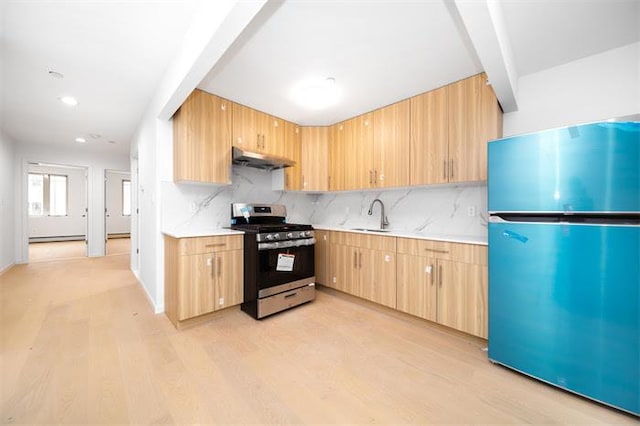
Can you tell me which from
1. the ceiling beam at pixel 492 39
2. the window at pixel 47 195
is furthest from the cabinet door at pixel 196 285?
the window at pixel 47 195

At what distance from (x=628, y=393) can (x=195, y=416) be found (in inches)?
97.7

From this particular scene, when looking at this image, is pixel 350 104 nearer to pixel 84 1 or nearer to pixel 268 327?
pixel 84 1

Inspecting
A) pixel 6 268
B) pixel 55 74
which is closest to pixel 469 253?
pixel 55 74

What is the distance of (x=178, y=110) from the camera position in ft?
8.82

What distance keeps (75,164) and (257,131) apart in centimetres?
527

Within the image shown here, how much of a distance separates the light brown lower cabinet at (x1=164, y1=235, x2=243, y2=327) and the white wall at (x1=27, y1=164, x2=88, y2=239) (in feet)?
26.7

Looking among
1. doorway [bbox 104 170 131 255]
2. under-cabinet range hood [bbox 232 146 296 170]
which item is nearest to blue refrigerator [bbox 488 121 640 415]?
under-cabinet range hood [bbox 232 146 296 170]

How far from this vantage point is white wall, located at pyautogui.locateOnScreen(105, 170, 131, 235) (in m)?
8.82

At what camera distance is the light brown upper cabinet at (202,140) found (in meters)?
2.69

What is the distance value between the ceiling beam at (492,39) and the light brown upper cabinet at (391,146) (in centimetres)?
94

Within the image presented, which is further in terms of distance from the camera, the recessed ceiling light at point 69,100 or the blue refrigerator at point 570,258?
the recessed ceiling light at point 69,100

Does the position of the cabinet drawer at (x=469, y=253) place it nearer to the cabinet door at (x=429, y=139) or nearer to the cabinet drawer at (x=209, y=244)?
the cabinet door at (x=429, y=139)

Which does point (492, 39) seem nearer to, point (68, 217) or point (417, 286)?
point (417, 286)

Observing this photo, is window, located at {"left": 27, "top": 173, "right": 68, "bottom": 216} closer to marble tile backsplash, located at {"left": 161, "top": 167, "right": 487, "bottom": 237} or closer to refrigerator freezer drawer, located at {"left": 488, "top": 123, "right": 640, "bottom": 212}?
marble tile backsplash, located at {"left": 161, "top": 167, "right": 487, "bottom": 237}
